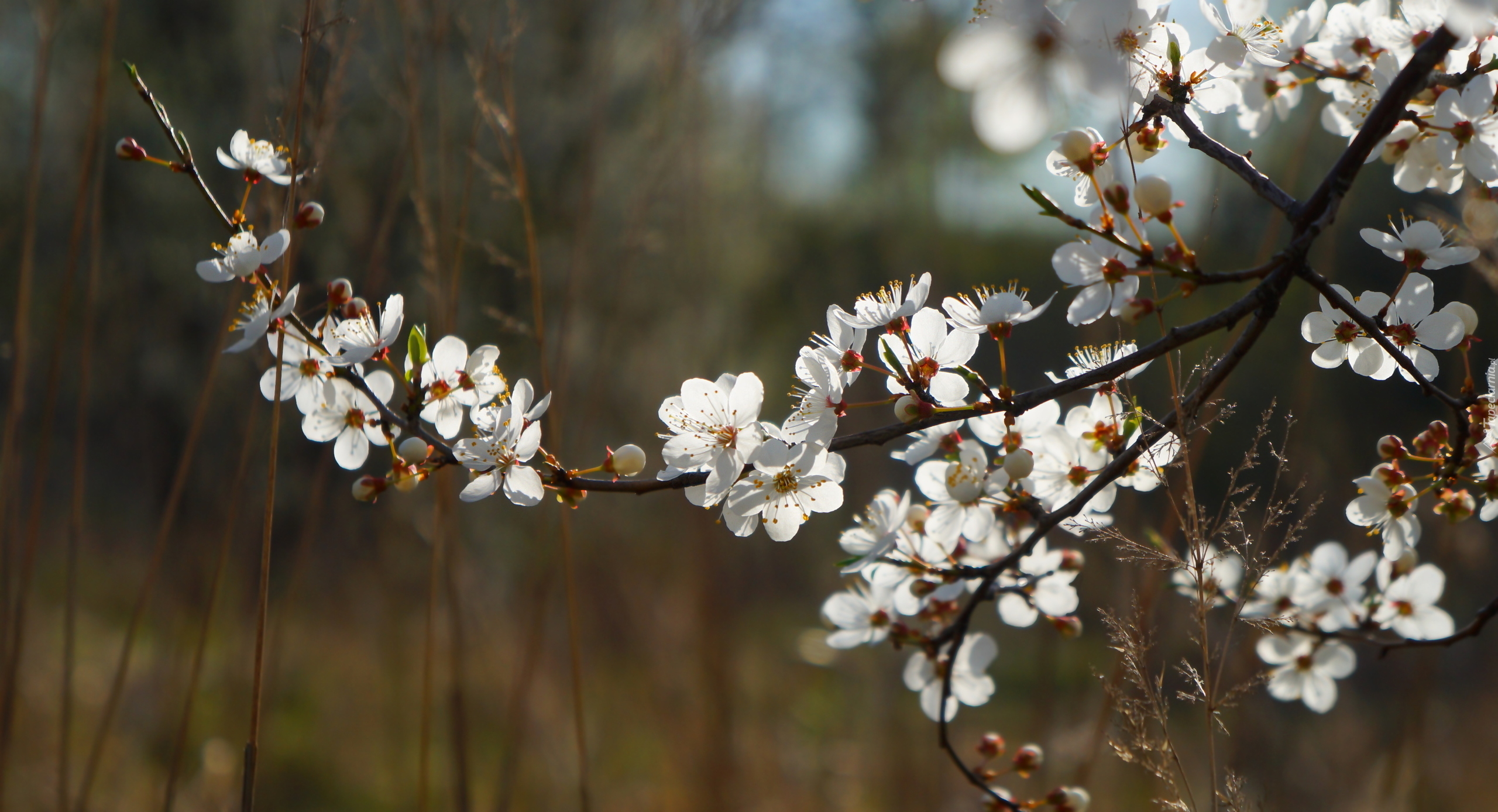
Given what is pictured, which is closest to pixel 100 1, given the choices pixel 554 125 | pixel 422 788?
pixel 554 125

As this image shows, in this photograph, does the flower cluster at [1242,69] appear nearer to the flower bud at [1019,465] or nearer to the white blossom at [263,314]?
the flower bud at [1019,465]

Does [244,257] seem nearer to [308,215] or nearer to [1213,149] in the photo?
[308,215]

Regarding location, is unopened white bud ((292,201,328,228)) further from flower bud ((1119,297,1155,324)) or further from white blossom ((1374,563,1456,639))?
white blossom ((1374,563,1456,639))

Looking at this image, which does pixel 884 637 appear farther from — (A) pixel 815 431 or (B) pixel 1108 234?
(B) pixel 1108 234

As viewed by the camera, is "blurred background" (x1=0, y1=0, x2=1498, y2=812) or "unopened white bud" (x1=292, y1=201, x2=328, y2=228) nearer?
"unopened white bud" (x1=292, y1=201, x2=328, y2=228)

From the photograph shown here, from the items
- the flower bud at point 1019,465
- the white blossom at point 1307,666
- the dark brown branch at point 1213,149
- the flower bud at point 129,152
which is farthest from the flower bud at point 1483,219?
the flower bud at point 129,152

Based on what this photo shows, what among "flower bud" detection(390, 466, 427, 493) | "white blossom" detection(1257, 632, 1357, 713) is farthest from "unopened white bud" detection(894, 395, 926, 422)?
"white blossom" detection(1257, 632, 1357, 713)

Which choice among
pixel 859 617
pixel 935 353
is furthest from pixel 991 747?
pixel 935 353
